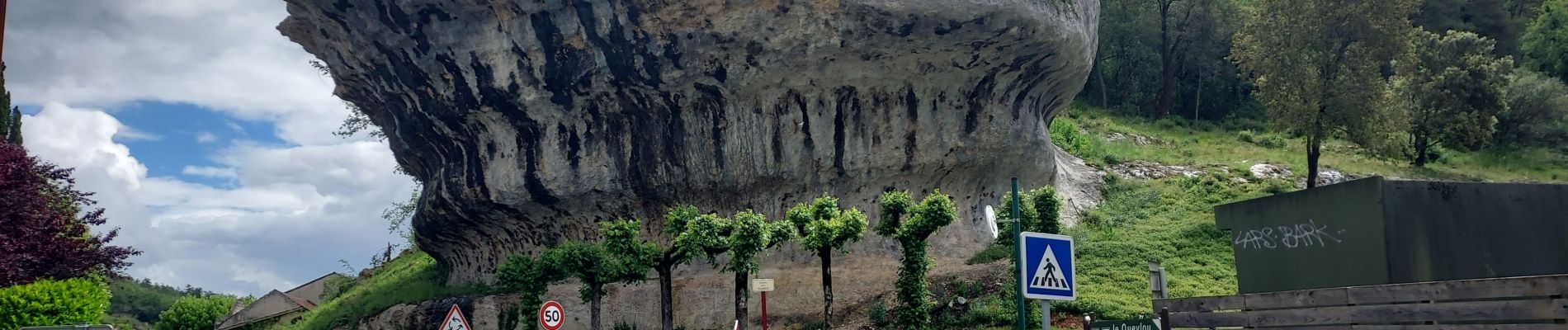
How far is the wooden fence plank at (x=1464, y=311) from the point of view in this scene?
1017cm

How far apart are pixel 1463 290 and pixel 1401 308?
2.10 feet

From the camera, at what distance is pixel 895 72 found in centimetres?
2433

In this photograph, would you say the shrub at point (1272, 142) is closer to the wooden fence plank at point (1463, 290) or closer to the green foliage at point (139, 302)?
the wooden fence plank at point (1463, 290)

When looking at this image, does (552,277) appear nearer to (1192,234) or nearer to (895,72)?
(895,72)

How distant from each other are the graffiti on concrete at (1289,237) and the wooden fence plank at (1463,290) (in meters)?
3.80

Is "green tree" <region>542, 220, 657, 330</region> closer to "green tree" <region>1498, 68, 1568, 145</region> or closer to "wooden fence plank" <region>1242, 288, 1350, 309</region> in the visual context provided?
"wooden fence plank" <region>1242, 288, 1350, 309</region>

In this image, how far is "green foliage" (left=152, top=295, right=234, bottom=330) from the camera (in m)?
40.9

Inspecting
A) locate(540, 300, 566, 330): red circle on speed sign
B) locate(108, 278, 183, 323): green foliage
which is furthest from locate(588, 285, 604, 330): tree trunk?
locate(108, 278, 183, 323): green foliage

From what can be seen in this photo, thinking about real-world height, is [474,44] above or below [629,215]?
above

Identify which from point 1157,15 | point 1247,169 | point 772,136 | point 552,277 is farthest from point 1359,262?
point 1157,15

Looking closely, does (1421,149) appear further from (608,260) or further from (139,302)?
(139,302)

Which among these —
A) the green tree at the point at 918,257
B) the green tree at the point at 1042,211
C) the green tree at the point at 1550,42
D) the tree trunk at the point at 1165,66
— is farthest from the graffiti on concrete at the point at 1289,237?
the green tree at the point at 1550,42

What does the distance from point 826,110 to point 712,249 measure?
15.9 feet

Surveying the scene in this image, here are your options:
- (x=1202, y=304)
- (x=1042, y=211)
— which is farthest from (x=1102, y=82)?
(x=1202, y=304)
